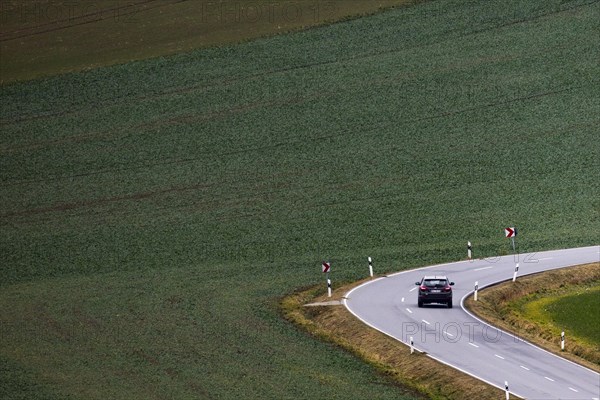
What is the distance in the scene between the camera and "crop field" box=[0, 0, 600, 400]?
2138 inches

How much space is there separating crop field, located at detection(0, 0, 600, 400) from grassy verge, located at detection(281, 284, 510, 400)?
921 mm

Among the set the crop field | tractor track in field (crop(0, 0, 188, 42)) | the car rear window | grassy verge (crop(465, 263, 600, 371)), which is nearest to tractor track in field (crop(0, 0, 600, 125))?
the crop field

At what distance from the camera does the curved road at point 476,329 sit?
155 ft

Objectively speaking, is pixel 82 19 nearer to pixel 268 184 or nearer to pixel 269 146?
pixel 269 146

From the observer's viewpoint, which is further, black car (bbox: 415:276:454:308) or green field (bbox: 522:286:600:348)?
black car (bbox: 415:276:454:308)

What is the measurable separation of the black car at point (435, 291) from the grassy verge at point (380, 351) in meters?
3.33

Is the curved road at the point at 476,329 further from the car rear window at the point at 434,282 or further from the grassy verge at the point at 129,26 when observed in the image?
the grassy verge at the point at 129,26

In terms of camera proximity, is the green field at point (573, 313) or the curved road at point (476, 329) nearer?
the curved road at point (476, 329)

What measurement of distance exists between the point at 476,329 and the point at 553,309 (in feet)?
18.5

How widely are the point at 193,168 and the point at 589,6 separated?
104ft

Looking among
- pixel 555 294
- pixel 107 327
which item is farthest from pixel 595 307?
pixel 107 327

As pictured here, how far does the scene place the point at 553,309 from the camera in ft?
194

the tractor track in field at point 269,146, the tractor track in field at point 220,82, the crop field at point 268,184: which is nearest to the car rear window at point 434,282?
the crop field at point 268,184

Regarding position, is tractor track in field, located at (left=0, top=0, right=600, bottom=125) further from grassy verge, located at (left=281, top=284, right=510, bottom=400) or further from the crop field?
grassy verge, located at (left=281, top=284, right=510, bottom=400)
